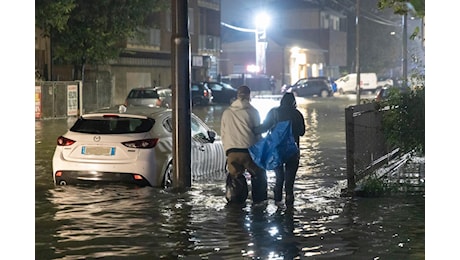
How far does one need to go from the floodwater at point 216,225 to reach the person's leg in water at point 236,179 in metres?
0.18

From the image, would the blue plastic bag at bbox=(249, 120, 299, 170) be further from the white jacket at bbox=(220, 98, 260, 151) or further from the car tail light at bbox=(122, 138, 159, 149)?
the car tail light at bbox=(122, 138, 159, 149)

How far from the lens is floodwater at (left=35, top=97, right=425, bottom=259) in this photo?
29.6ft

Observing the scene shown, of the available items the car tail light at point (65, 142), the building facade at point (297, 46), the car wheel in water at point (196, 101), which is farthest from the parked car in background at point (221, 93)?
the car tail light at point (65, 142)

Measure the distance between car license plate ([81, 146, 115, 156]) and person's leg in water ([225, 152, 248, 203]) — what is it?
2048mm

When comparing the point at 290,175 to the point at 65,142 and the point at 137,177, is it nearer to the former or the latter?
the point at 137,177

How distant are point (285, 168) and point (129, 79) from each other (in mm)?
39451

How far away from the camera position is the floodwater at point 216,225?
9031 millimetres

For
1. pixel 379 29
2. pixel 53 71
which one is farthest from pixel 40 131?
pixel 379 29

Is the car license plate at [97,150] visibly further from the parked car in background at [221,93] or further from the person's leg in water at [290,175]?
the parked car in background at [221,93]

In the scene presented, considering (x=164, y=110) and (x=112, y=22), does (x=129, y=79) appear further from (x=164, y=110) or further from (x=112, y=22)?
(x=164, y=110)

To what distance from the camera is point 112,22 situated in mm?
40062

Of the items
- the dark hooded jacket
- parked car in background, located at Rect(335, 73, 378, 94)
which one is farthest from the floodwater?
parked car in background, located at Rect(335, 73, 378, 94)

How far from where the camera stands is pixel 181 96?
44.4 feet
